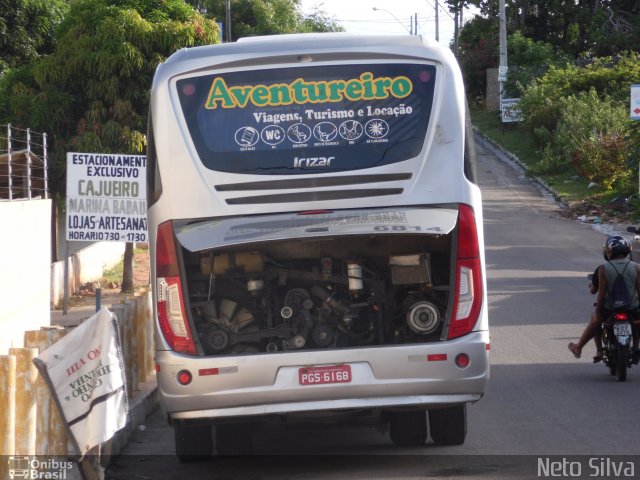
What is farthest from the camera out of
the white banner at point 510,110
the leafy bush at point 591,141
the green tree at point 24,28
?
the white banner at point 510,110

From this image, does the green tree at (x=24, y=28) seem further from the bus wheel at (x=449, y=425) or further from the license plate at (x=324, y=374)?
the license plate at (x=324, y=374)

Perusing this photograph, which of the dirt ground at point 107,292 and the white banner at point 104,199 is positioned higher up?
the white banner at point 104,199

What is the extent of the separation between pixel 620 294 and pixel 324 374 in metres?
5.38

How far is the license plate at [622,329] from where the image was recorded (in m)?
11.8

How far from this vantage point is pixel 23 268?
1555 centimetres

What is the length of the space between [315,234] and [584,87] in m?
41.1

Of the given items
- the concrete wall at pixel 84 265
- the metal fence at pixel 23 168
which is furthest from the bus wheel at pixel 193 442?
the concrete wall at pixel 84 265

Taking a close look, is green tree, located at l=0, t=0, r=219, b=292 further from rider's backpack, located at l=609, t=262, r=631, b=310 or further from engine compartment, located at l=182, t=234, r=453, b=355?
engine compartment, located at l=182, t=234, r=453, b=355

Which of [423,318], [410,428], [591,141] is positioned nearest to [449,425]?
Answer: [410,428]

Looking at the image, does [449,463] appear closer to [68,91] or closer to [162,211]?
[162,211]

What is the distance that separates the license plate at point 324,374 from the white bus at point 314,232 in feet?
0.03

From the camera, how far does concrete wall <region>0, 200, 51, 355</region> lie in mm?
14273

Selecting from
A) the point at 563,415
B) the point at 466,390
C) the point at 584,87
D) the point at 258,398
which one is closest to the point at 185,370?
the point at 258,398

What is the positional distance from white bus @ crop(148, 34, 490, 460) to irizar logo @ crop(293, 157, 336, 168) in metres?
0.01
